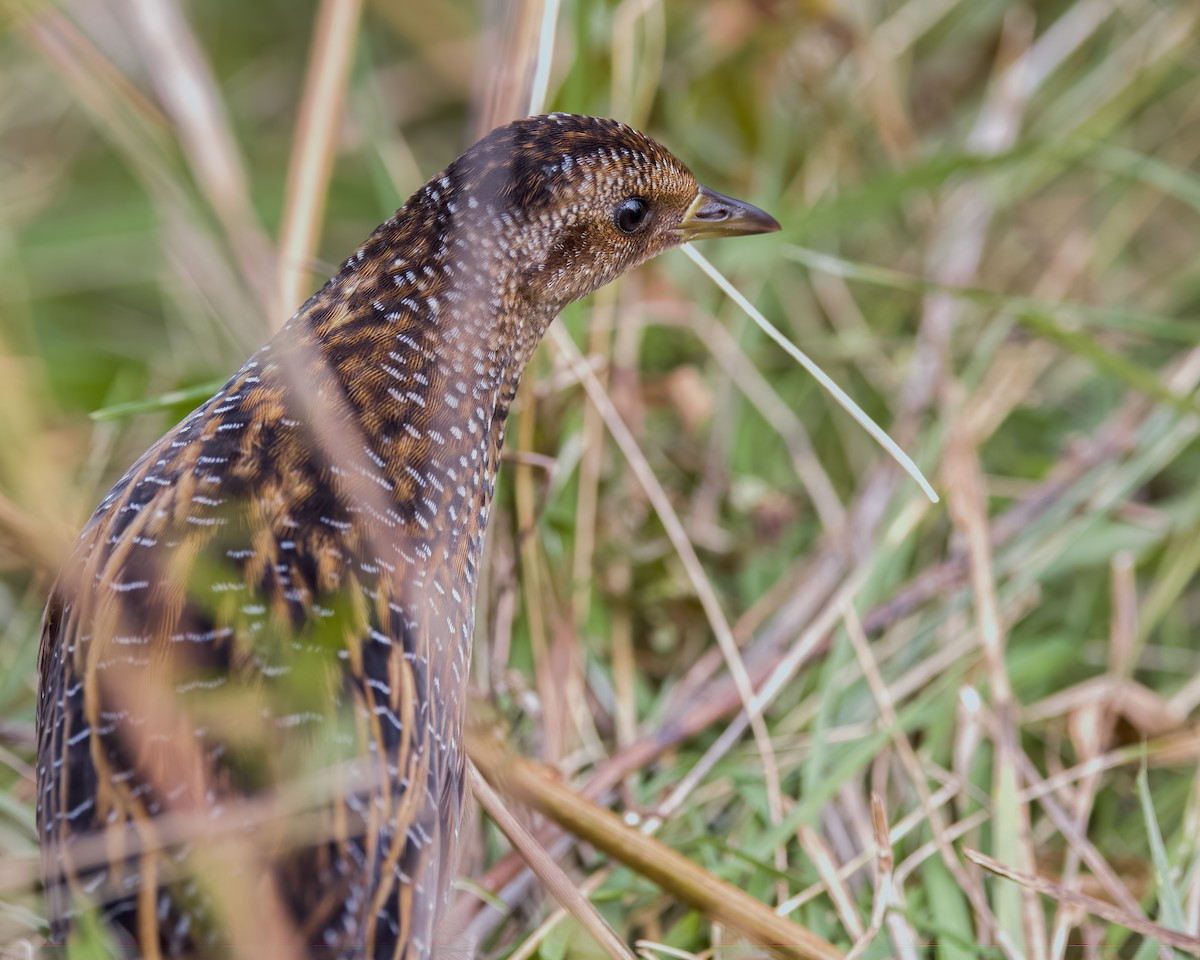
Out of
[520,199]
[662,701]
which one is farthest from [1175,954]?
[520,199]

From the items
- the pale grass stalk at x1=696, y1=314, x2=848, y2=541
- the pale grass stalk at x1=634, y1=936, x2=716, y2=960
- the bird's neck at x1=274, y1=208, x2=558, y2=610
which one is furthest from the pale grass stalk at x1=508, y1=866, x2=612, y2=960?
the pale grass stalk at x1=696, y1=314, x2=848, y2=541

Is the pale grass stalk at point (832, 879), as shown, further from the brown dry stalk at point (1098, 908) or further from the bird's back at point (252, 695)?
the bird's back at point (252, 695)

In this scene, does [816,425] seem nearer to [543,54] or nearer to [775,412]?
[775,412]

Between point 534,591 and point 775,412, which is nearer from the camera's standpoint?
point 534,591

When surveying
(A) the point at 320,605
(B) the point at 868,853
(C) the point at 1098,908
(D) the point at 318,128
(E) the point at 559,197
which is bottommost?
(C) the point at 1098,908

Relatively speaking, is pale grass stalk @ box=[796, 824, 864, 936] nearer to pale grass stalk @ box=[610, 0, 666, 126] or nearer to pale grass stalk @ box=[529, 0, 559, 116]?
pale grass stalk @ box=[529, 0, 559, 116]

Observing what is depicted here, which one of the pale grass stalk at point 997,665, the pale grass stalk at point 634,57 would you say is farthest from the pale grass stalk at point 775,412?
the pale grass stalk at point 634,57

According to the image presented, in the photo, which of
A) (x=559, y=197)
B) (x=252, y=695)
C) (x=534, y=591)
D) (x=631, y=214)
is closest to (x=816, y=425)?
(x=534, y=591)
